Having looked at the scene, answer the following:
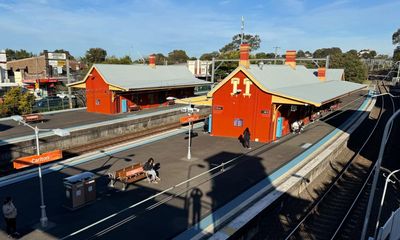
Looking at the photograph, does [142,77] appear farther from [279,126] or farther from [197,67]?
[197,67]

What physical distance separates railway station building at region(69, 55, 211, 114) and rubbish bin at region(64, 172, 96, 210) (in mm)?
19350

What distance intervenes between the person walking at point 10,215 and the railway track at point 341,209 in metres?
9.33

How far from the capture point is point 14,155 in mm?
19578

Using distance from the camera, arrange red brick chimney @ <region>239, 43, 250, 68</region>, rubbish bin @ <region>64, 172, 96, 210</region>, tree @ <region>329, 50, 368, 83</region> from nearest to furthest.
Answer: rubbish bin @ <region>64, 172, 96, 210</region>, red brick chimney @ <region>239, 43, 250, 68</region>, tree @ <region>329, 50, 368, 83</region>

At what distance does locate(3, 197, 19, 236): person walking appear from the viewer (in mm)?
9398

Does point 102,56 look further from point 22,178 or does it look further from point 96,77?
point 22,178

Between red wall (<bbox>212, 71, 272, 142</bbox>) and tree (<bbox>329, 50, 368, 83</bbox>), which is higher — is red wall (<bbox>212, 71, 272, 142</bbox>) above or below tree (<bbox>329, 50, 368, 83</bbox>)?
below

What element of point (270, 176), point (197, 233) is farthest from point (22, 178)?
point (270, 176)

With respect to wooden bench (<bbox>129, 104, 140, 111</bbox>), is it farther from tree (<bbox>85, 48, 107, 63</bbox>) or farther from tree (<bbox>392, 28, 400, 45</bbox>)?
tree (<bbox>392, 28, 400, 45</bbox>)

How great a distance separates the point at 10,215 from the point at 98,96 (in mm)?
24295

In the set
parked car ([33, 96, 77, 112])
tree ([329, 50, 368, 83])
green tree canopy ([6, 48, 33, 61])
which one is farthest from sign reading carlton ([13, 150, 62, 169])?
green tree canopy ([6, 48, 33, 61])

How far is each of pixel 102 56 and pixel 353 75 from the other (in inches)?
2992

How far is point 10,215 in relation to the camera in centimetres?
945

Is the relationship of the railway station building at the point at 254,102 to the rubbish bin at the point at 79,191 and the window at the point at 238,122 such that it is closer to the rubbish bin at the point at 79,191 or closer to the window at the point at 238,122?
the window at the point at 238,122
